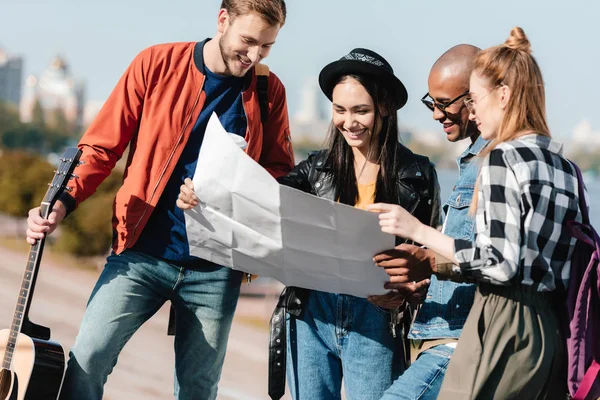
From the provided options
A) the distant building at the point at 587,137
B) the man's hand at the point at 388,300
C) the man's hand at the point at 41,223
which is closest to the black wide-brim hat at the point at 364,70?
the man's hand at the point at 388,300

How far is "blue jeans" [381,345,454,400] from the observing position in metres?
2.74

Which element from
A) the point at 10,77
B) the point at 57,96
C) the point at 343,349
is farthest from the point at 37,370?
the point at 10,77

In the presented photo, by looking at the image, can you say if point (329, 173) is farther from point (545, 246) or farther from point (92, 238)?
point (92, 238)

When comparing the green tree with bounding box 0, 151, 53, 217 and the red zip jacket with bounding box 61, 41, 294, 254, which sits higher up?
the red zip jacket with bounding box 61, 41, 294, 254

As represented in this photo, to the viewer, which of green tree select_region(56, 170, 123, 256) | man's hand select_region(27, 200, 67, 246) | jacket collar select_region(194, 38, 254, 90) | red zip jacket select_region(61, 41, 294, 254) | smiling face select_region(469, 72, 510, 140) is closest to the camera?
smiling face select_region(469, 72, 510, 140)

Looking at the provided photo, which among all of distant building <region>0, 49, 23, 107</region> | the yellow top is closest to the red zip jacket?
the yellow top

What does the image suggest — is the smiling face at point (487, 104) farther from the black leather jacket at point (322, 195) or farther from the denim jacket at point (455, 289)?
the black leather jacket at point (322, 195)

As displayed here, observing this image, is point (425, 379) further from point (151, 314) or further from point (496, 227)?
point (151, 314)

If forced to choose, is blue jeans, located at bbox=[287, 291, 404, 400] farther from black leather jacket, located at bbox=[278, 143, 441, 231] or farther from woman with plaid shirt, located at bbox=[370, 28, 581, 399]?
woman with plaid shirt, located at bbox=[370, 28, 581, 399]

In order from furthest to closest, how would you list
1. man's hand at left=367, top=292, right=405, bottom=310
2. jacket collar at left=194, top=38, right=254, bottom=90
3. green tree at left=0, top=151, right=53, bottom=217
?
1. green tree at left=0, top=151, right=53, bottom=217
2. jacket collar at left=194, top=38, right=254, bottom=90
3. man's hand at left=367, top=292, right=405, bottom=310

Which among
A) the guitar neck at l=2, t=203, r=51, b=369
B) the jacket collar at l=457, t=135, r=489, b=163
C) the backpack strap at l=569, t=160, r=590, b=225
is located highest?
the jacket collar at l=457, t=135, r=489, b=163

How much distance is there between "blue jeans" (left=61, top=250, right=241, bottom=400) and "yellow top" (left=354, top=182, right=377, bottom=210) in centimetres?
61

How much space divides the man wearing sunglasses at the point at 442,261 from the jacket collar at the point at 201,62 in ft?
2.56

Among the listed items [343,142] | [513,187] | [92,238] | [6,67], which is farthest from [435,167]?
[6,67]
